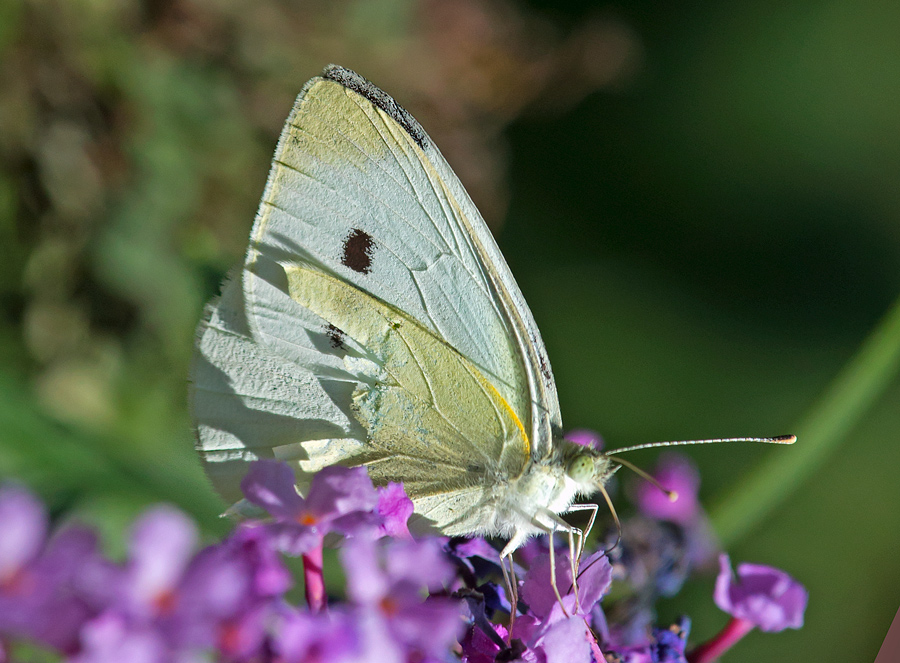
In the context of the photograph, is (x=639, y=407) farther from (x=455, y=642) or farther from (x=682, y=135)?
(x=455, y=642)

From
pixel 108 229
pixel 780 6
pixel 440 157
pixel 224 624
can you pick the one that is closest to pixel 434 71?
pixel 108 229

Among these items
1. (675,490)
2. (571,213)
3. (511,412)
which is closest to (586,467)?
(511,412)

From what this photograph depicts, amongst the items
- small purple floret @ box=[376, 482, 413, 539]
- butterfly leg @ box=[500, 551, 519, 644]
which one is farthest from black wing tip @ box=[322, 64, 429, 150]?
butterfly leg @ box=[500, 551, 519, 644]

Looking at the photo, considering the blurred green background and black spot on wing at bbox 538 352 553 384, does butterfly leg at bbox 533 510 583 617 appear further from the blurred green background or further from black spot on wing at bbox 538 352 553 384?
the blurred green background

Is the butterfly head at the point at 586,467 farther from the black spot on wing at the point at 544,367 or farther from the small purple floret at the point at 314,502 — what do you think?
the small purple floret at the point at 314,502

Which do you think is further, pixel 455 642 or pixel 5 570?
pixel 455 642

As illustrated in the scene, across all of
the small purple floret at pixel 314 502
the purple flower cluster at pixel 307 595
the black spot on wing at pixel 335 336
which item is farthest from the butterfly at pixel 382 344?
the small purple floret at pixel 314 502
